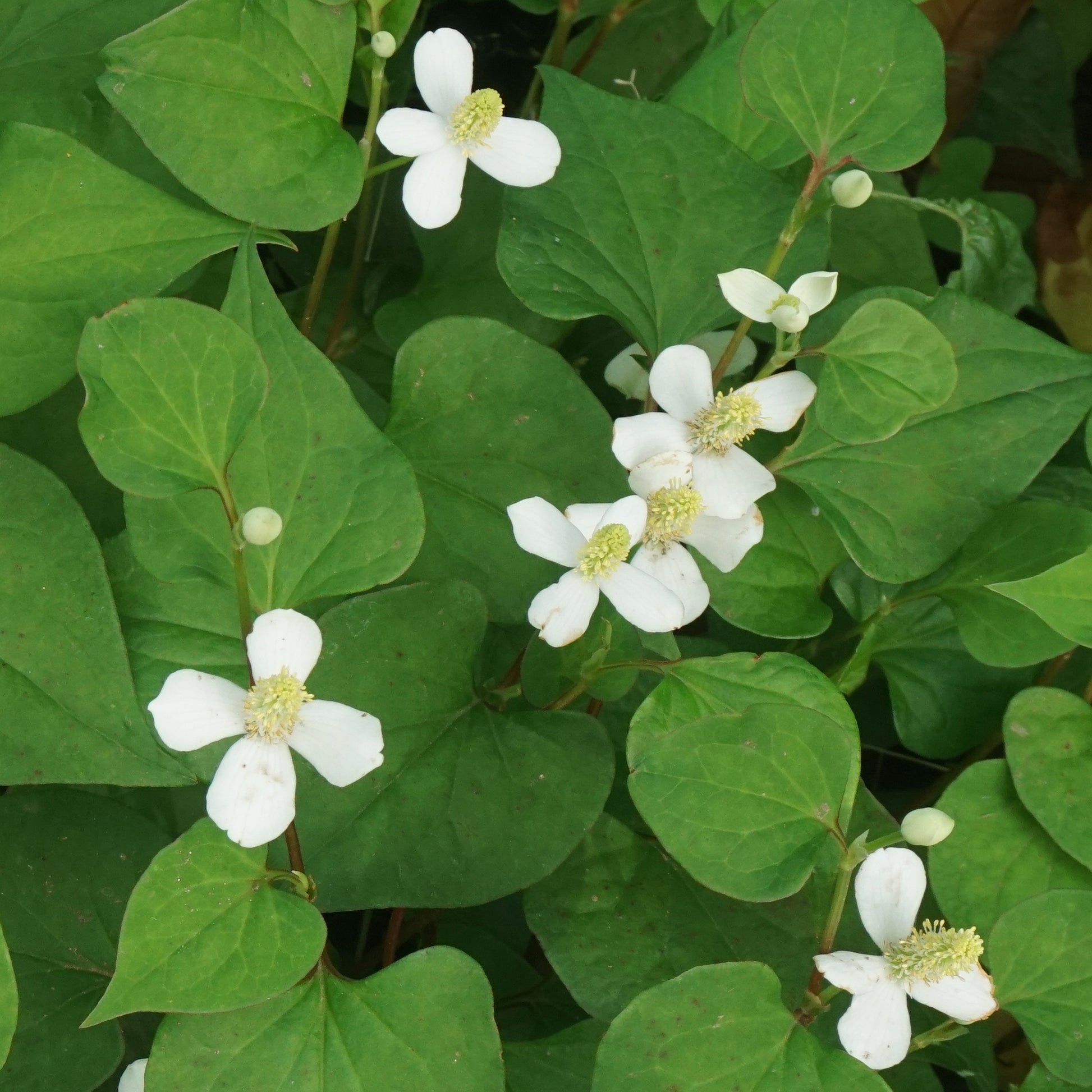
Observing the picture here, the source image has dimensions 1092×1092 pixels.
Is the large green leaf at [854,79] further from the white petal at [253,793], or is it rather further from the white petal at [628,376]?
the white petal at [253,793]

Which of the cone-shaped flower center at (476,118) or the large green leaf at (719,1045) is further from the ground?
the cone-shaped flower center at (476,118)

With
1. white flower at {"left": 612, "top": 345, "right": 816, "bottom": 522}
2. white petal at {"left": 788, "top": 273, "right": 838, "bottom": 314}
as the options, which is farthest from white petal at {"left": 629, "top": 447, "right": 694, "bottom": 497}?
white petal at {"left": 788, "top": 273, "right": 838, "bottom": 314}

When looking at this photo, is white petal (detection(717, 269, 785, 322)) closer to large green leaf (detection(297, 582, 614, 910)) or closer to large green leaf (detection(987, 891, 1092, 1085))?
large green leaf (detection(297, 582, 614, 910))

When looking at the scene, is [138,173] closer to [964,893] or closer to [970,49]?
[964,893]

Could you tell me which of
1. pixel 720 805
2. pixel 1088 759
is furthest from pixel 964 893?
pixel 720 805

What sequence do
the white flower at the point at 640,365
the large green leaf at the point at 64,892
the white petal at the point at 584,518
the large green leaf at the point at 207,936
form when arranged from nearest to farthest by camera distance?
the large green leaf at the point at 207,936, the white petal at the point at 584,518, the large green leaf at the point at 64,892, the white flower at the point at 640,365

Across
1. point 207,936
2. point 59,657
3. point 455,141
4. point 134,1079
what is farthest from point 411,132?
point 134,1079

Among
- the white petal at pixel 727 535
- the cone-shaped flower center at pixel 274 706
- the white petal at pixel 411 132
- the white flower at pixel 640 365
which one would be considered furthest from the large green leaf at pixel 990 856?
the white petal at pixel 411 132
